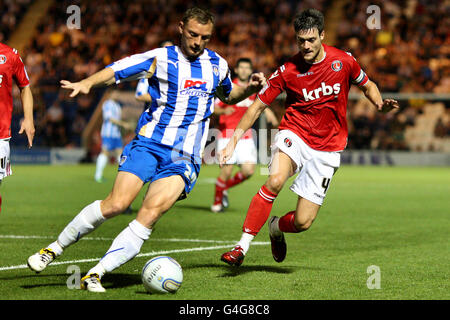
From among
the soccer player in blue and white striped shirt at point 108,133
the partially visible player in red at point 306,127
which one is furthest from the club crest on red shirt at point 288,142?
the soccer player in blue and white striped shirt at point 108,133

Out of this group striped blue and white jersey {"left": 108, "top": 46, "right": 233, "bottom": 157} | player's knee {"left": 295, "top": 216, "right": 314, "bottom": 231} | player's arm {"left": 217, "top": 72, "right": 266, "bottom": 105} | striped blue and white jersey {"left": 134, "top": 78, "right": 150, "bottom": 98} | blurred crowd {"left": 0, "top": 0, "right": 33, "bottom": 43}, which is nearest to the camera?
striped blue and white jersey {"left": 108, "top": 46, "right": 233, "bottom": 157}

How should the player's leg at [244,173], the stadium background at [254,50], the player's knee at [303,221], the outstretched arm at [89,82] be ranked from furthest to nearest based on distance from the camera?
the stadium background at [254,50] → the player's leg at [244,173] → the player's knee at [303,221] → the outstretched arm at [89,82]

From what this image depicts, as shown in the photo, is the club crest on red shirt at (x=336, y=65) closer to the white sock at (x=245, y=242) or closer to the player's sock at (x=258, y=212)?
the player's sock at (x=258, y=212)

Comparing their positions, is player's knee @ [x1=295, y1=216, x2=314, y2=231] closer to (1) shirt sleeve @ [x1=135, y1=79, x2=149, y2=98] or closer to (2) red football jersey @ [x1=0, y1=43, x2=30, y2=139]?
(2) red football jersey @ [x1=0, y1=43, x2=30, y2=139]

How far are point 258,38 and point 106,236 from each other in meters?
21.5

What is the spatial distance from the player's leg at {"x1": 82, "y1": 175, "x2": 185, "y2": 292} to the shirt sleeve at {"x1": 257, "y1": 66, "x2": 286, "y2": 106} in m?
1.33

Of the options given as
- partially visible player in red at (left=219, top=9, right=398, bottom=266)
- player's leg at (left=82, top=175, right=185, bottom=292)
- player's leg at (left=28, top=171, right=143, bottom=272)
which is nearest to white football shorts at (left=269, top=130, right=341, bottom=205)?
partially visible player in red at (left=219, top=9, right=398, bottom=266)

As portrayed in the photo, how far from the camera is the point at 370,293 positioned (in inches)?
213

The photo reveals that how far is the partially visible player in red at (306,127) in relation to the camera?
6.49 m

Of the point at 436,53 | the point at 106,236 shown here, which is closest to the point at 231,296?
the point at 106,236

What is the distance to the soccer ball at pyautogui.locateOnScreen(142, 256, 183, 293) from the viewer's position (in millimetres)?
5273

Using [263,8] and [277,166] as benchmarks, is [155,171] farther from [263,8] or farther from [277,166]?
[263,8]

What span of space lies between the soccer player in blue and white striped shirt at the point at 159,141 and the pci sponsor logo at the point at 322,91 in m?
0.65

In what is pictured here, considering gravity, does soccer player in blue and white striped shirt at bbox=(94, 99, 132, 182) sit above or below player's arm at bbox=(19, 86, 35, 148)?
below
